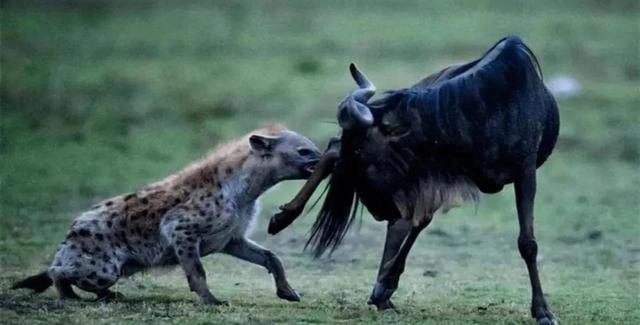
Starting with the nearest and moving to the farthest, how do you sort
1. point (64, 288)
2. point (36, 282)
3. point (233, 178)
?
point (64, 288)
point (36, 282)
point (233, 178)

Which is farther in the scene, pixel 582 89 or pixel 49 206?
Result: pixel 582 89

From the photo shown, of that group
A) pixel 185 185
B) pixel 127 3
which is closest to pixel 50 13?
pixel 127 3

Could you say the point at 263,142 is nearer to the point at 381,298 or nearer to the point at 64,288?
the point at 381,298

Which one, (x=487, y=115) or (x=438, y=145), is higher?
(x=487, y=115)

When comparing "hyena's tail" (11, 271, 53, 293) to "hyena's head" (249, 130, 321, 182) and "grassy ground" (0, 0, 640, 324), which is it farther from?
"hyena's head" (249, 130, 321, 182)

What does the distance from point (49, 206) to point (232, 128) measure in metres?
5.01

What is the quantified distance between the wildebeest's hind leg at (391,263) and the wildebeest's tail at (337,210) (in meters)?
0.31

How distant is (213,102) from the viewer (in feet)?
68.6

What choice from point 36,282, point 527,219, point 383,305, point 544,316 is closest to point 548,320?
point 544,316

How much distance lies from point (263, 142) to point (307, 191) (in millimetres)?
1089

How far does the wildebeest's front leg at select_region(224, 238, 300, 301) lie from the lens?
32.0 feet

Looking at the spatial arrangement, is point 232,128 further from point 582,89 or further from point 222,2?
point 222,2

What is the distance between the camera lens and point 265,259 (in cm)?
991

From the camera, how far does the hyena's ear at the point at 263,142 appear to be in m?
9.90
